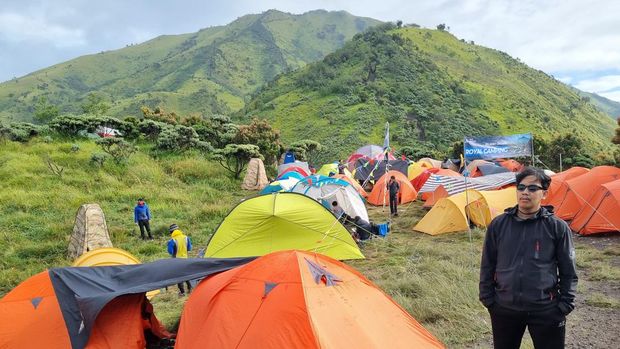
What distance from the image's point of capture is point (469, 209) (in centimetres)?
1115

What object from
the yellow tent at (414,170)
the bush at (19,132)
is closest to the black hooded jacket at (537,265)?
the yellow tent at (414,170)

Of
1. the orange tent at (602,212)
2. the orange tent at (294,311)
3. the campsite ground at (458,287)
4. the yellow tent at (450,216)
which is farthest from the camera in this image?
the yellow tent at (450,216)

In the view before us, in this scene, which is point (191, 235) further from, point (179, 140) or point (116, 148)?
point (179, 140)

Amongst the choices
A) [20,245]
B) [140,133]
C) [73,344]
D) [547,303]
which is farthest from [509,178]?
[140,133]

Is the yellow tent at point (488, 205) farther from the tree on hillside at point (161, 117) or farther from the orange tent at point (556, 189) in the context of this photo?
the tree on hillside at point (161, 117)

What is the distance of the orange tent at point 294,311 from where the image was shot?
3533 mm

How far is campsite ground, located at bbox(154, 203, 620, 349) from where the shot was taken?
188 inches

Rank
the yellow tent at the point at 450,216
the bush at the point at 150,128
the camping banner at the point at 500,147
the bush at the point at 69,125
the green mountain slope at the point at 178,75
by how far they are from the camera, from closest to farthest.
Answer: the yellow tent at the point at 450,216 → the camping banner at the point at 500,147 → the bush at the point at 69,125 → the bush at the point at 150,128 → the green mountain slope at the point at 178,75

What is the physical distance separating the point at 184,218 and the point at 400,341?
10.6 meters

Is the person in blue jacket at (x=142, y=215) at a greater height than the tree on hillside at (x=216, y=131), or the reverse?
the tree on hillside at (x=216, y=131)

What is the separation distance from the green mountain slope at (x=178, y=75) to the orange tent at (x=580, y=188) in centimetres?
7320

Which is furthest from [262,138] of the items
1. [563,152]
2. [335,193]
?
[563,152]

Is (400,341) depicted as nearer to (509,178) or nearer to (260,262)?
(260,262)

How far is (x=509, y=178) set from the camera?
499 inches
